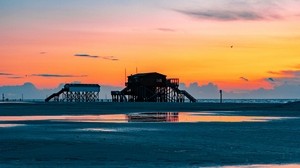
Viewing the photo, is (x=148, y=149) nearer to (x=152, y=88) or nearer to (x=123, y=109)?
(x=123, y=109)

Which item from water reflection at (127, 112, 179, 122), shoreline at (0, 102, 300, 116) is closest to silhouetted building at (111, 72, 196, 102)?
shoreline at (0, 102, 300, 116)

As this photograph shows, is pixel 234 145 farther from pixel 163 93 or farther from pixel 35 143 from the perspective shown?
pixel 163 93

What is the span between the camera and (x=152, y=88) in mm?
169000

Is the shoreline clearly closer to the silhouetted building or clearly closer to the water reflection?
the water reflection

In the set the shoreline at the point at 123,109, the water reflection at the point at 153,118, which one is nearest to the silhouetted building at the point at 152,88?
the shoreline at the point at 123,109

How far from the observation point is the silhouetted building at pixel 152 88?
544 ft

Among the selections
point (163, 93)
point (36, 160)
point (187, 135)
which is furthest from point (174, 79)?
point (36, 160)

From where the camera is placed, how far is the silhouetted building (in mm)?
165875

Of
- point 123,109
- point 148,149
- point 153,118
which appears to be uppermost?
point 123,109

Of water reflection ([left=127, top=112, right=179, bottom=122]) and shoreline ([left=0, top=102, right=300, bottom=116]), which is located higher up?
shoreline ([left=0, top=102, right=300, bottom=116])

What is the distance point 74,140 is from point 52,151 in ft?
15.9

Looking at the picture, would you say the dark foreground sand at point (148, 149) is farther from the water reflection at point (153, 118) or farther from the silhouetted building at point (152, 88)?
the silhouetted building at point (152, 88)

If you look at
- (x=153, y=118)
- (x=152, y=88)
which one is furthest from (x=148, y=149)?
(x=152, y=88)

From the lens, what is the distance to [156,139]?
2789cm
